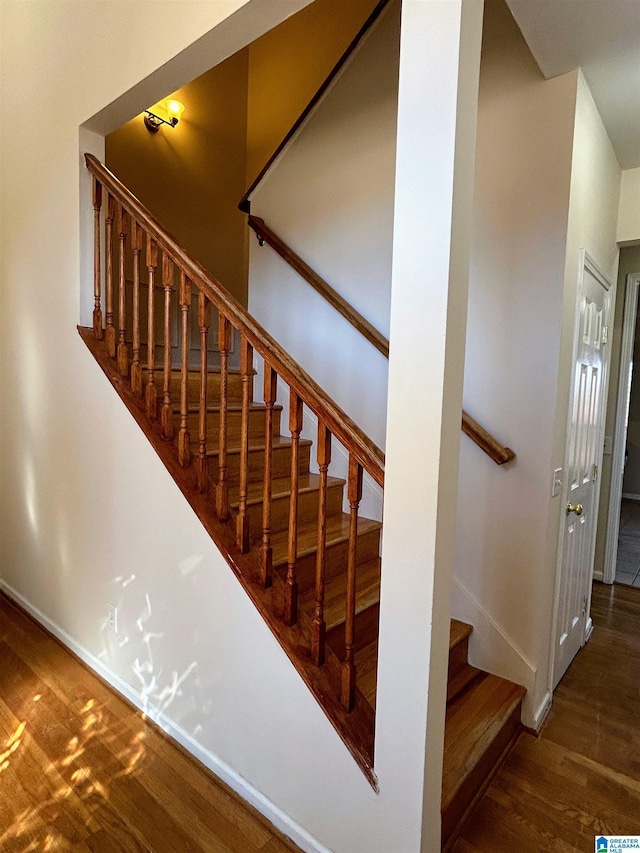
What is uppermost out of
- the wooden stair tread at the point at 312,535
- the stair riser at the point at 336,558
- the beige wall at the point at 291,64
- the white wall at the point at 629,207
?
the beige wall at the point at 291,64

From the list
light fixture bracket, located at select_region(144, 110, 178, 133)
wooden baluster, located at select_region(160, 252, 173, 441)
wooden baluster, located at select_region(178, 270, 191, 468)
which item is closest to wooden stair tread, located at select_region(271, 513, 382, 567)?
wooden baluster, located at select_region(178, 270, 191, 468)

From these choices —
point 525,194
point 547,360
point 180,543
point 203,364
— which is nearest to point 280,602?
point 180,543

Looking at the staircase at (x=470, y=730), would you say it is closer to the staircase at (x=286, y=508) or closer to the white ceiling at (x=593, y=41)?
the staircase at (x=286, y=508)

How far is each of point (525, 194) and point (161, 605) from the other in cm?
214

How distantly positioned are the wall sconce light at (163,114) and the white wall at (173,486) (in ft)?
3.79

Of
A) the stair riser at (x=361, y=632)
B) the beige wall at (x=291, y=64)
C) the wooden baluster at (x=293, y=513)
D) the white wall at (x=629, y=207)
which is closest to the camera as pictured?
the wooden baluster at (x=293, y=513)

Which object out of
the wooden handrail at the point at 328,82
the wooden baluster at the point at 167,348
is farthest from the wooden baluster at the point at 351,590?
the wooden handrail at the point at 328,82

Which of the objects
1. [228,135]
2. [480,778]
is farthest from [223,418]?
[228,135]

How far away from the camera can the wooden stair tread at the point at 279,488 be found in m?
1.97

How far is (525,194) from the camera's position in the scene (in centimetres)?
190

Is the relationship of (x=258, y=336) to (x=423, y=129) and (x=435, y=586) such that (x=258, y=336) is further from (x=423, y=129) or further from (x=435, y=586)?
(x=435, y=586)

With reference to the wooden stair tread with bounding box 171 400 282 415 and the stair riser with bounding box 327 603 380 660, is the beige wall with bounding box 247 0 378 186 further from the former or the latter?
the stair riser with bounding box 327 603 380 660

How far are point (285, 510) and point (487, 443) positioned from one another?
34.4 inches

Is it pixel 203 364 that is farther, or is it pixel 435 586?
pixel 203 364
